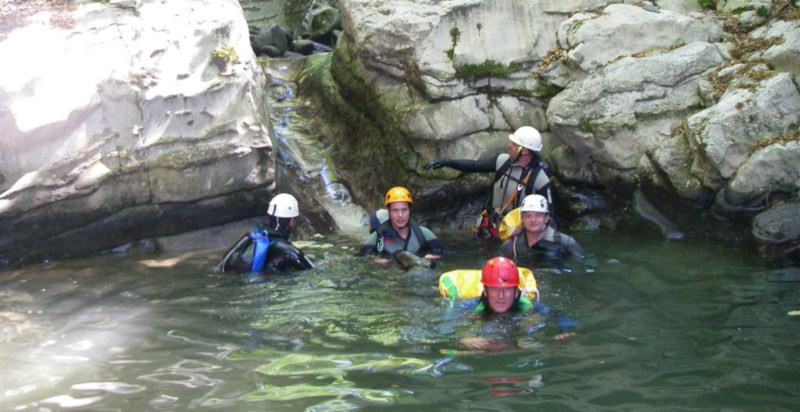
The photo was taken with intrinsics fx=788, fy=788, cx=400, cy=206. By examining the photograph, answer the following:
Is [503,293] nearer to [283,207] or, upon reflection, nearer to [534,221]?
[534,221]

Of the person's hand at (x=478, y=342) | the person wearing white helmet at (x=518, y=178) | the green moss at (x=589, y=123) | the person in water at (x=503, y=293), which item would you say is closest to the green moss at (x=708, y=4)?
the green moss at (x=589, y=123)

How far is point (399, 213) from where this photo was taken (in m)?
9.43

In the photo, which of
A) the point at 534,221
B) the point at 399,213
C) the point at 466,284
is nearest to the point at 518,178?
the point at 534,221

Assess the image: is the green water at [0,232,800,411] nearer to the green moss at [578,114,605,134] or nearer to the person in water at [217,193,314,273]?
the person in water at [217,193,314,273]

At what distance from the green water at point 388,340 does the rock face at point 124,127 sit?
0.80 meters

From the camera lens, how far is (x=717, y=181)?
9.66 meters

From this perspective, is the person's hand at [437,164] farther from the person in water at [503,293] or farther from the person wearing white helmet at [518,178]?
Answer: the person in water at [503,293]

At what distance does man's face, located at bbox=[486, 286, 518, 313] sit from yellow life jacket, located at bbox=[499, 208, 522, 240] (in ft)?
8.50

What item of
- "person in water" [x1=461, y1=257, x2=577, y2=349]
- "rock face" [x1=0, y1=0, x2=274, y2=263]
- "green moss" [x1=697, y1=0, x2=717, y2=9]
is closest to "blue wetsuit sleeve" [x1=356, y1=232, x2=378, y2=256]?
"rock face" [x1=0, y1=0, x2=274, y2=263]

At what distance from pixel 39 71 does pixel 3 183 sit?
4.61 feet

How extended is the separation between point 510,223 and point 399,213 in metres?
1.35

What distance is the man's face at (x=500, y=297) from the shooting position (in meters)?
6.68

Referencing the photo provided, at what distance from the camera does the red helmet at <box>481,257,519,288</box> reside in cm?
663

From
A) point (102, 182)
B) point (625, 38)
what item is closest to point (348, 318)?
point (102, 182)
